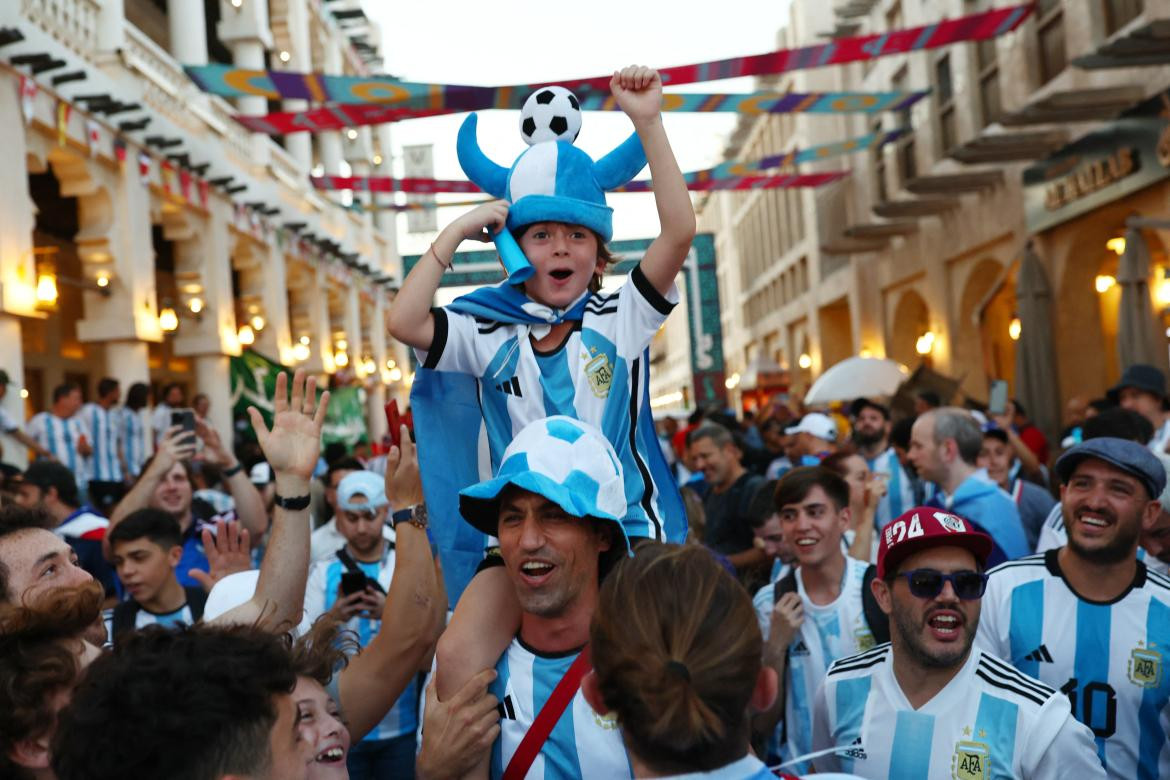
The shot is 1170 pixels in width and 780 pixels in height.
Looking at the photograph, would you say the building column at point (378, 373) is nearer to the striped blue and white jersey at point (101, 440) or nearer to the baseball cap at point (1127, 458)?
the striped blue and white jersey at point (101, 440)

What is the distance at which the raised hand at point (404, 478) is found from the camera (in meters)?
4.01

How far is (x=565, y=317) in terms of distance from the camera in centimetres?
361

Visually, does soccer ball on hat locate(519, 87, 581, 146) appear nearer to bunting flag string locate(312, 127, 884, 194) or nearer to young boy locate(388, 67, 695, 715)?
young boy locate(388, 67, 695, 715)

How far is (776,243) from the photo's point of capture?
44.0 m

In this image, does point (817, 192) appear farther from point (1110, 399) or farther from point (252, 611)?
point (252, 611)

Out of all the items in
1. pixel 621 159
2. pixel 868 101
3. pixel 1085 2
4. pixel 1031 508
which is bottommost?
pixel 1031 508

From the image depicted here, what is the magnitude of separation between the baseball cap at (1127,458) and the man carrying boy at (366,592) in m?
2.54

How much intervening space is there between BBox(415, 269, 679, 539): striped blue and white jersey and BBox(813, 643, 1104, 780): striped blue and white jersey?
2.54 ft

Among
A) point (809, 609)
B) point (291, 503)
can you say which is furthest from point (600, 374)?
point (809, 609)

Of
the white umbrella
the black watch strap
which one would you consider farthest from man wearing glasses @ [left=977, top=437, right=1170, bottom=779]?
the white umbrella

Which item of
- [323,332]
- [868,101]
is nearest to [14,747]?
[868,101]

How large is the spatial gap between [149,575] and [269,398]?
10608mm

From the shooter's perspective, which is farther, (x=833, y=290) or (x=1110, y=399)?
(x=833, y=290)

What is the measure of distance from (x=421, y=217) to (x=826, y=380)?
970 inches
